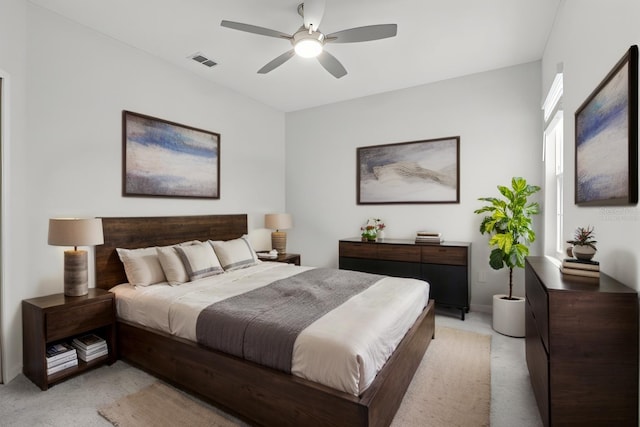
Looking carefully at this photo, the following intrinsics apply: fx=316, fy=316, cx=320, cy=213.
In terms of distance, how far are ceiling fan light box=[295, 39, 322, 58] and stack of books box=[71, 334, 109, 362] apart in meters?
2.99

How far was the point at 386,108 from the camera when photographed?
15.1ft

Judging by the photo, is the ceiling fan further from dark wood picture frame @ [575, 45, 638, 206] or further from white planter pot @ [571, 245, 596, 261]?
white planter pot @ [571, 245, 596, 261]

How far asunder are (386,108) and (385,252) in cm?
210

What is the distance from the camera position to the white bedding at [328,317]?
1658 millimetres

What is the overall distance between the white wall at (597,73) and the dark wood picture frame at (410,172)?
1.54 metres

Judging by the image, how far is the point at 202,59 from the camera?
355 cm

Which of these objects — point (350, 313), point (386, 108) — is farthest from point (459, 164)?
point (350, 313)

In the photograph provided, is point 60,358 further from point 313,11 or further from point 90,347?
point 313,11

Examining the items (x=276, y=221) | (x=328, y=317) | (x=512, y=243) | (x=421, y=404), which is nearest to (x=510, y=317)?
(x=512, y=243)

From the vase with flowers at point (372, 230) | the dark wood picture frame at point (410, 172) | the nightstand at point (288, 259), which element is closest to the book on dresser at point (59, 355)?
the nightstand at point (288, 259)

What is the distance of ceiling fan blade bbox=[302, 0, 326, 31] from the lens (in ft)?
7.34

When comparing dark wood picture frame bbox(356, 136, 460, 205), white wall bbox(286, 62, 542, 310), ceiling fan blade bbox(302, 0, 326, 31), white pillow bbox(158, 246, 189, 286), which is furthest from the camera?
dark wood picture frame bbox(356, 136, 460, 205)

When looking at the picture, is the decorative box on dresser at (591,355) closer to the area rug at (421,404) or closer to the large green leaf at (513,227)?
the area rug at (421,404)

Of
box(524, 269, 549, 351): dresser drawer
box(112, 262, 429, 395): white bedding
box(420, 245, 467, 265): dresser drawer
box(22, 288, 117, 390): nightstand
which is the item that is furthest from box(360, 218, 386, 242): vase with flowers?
box(22, 288, 117, 390): nightstand
